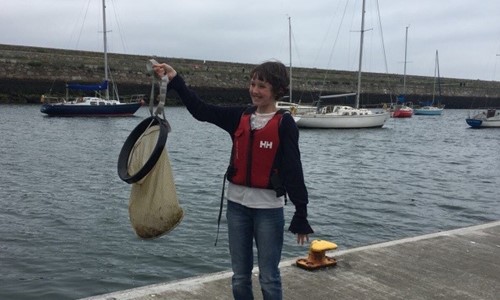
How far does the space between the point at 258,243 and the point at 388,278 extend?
2068 millimetres

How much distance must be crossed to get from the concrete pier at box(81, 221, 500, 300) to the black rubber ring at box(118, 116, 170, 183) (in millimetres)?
1173

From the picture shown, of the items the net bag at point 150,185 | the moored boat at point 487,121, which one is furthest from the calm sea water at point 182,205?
the moored boat at point 487,121

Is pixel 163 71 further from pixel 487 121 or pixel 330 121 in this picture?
pixel 487 121

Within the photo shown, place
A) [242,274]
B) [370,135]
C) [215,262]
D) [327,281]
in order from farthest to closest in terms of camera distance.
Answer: [370,135]
[215,262]
[327,281]
[242,274]

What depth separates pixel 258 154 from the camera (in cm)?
342

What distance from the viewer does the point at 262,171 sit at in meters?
3.42

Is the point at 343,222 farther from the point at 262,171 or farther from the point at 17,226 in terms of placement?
the point at 262,171

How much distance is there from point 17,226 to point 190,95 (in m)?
7.34

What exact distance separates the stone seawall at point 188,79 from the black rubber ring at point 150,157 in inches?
2166

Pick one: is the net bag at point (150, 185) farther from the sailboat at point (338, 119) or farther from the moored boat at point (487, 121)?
the moored boat at point (487, 121)

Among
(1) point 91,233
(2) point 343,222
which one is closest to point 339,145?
(2) point 343,222

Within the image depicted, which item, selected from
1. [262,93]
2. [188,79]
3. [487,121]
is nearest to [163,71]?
[262,93]

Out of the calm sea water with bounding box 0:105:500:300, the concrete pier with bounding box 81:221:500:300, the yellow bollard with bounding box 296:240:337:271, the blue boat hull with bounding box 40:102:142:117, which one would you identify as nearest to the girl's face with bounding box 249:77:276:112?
the concrete pier with bounding box 81:221:500:300

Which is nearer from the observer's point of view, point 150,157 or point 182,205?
point 150,157
